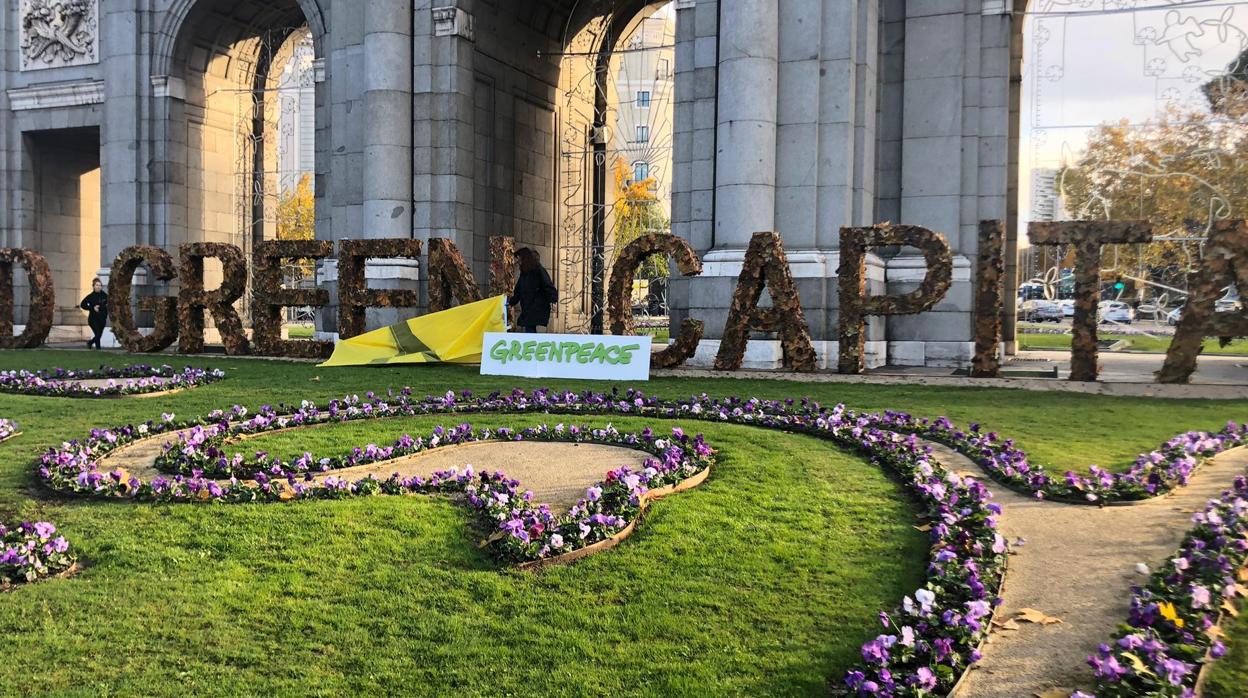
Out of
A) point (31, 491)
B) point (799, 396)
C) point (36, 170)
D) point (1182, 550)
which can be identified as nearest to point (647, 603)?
point (1182, 550)

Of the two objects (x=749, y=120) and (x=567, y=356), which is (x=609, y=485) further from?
(x=749, y=120)

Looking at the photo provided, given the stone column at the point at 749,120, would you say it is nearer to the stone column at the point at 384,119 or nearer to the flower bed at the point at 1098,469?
the stone column at the point at 384,119

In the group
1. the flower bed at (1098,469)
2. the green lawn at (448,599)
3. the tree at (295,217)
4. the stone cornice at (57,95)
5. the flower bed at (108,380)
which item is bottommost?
the green lawn at (448,599)

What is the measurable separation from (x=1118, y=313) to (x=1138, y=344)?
1417 mm

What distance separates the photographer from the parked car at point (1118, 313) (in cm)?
2058

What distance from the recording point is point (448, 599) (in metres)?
4.32

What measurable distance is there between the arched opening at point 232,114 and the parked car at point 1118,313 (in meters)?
18.1

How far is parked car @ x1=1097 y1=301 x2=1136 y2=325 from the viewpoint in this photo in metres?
20.6

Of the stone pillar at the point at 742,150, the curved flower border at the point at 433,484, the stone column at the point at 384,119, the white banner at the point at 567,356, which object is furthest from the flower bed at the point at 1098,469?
the stone column at the point at 384,119

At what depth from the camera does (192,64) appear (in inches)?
931

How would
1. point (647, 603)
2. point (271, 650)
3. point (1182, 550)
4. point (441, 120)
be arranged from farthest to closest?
point (441, 120) → point (1182, 550) → point (647, 603) → point (271, 650)

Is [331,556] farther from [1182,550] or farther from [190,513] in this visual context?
[1182,550]

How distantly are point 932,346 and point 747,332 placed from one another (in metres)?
4.56

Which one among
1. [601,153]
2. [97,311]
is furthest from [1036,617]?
[97,311]
